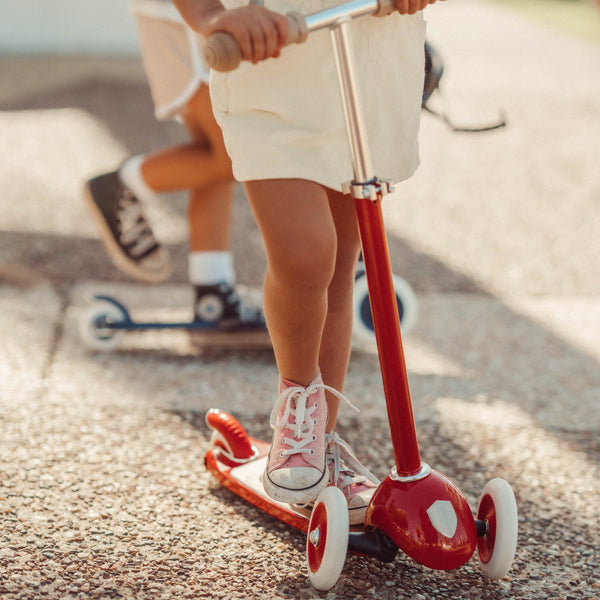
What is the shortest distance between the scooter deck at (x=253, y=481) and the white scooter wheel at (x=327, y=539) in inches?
6.7

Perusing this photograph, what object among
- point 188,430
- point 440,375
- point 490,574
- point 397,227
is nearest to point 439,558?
point 490,574

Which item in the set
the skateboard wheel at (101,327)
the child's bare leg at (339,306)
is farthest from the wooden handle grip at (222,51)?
the skateboard wheel at (101,327)

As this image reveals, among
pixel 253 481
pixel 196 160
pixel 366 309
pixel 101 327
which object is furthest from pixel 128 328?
pixel 253 481

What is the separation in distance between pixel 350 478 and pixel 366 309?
0.99 metres

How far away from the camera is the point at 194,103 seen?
2652 millimetres

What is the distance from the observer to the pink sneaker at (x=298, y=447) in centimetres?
166

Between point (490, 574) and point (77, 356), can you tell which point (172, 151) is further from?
point (490, 574)

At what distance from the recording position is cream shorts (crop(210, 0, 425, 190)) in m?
1.56

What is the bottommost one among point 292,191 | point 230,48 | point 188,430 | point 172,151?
point 188,430

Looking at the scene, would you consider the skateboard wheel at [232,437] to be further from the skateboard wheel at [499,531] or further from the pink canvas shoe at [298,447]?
the skateboard wheel at [499,531]

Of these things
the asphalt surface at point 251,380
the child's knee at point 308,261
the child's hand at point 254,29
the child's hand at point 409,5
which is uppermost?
the child's hand at point 254,29

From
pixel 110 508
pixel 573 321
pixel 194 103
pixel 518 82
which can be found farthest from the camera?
pixel 518 82

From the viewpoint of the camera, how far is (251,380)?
8.51ft

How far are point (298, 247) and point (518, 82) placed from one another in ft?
18.6
